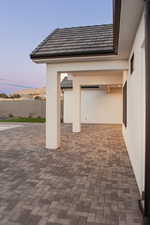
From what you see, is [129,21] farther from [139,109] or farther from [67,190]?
[67,190]

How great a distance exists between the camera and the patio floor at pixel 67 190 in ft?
8.06

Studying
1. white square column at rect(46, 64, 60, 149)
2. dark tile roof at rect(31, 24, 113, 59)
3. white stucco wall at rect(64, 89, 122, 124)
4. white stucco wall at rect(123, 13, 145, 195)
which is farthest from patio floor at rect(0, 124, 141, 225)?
white stucco wall at rect(64, 89, 122, 124)

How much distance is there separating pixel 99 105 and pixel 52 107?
9.28 meters

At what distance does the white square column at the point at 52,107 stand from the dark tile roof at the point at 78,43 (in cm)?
61

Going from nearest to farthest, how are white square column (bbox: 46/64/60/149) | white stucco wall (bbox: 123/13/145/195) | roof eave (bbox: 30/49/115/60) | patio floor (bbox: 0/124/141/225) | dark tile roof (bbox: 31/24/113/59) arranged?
patio floor (bbox: 0/124/141/225) → white stucco wall (bbox: 123/13/145/195) → roof eave (bbox: 30/49/115/60) → dark tile roof (bbox: 31/24/113/59) → white square column (bbox: 46/64/60/149)

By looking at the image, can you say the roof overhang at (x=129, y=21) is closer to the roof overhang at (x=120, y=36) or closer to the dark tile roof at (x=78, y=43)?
the roof overhang at (x=120, y=36)

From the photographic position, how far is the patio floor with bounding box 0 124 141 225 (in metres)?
2.46

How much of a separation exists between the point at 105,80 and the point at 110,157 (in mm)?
6464

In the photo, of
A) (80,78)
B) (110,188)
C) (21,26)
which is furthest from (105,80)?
(21,26)

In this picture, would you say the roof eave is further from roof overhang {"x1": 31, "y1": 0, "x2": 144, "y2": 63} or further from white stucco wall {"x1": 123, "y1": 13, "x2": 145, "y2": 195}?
white stucco wall {"x1": 123, "y1": 13, "x2": 145, "y2": 195}

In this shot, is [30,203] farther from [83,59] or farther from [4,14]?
[4,14]

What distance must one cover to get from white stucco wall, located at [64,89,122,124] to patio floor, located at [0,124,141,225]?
9.51 metres

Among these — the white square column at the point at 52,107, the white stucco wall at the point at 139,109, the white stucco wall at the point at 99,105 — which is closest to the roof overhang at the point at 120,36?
the white stucco wall at the point at 139,109

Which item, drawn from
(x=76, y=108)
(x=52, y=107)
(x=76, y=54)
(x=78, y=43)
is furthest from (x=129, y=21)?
(x=76, y=108)
